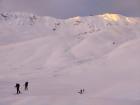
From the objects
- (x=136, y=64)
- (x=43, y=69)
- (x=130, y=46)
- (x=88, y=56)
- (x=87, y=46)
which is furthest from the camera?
(x=87, y=46)

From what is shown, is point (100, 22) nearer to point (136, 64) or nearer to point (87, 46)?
point (87, 46)

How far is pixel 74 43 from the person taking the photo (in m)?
108

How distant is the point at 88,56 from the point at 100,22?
110534 mm

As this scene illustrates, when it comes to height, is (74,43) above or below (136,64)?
above

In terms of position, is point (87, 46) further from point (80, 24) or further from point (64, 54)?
point (80, 24)

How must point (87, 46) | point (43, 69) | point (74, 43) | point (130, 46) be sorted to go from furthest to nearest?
point (74, 43) < point (87, 46) < point (130, 46) < point (43, 69)

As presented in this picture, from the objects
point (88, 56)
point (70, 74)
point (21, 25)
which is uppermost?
point (21, 25)

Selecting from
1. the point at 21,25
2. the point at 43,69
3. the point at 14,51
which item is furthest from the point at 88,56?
the point at 21,25

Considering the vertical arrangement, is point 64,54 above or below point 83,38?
below

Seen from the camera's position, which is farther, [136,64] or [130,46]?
[130,46]

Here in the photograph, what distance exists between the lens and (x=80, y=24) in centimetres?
19438

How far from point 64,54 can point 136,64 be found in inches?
1119

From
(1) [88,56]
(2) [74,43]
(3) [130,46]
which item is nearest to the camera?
(3) [130,46]

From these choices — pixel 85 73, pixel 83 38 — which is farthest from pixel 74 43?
pixel 85 73
